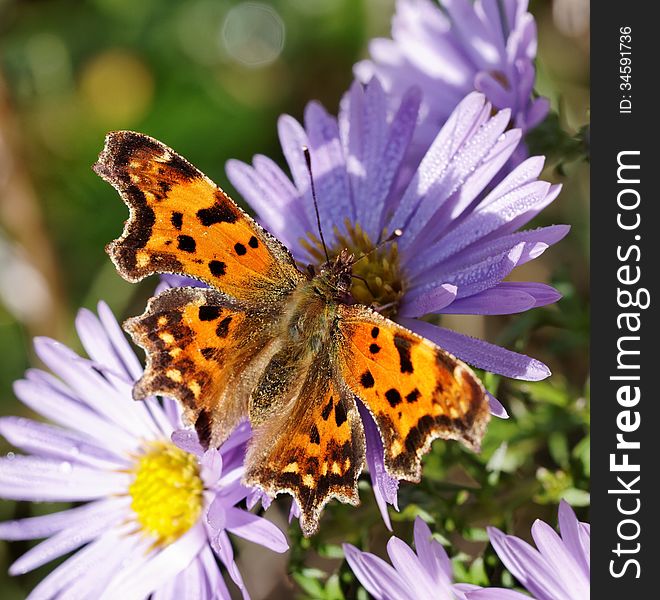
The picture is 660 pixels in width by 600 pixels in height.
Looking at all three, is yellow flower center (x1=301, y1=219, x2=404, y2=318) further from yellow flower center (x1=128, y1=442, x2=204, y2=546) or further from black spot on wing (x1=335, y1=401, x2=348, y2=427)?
yellow flower center (x1=128, y1=442, x2=204, y2=546)

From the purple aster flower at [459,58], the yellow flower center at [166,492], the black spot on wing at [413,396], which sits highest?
the purple aster flower at [459,58]

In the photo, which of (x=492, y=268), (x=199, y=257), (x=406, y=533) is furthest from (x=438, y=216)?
(x=406, y=533)

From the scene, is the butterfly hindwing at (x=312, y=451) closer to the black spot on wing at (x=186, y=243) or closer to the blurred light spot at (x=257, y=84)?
the black spot on wing at (x=186, y=243)

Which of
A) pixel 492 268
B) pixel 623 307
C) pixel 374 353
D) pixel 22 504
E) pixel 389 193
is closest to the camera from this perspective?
pixel 374 353

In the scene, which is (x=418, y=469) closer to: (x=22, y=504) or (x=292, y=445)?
(x=292, y=445)

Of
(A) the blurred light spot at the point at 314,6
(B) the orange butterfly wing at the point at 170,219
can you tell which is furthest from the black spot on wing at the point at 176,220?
(A) the blurred light spot at the point at 314,6

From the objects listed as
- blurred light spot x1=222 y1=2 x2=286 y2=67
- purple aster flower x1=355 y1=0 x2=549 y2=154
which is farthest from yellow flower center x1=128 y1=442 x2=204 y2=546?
blurred light spot x1=222 y1=2 x2=286 y2=67

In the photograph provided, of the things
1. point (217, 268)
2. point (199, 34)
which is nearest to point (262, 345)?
point (217, 268)

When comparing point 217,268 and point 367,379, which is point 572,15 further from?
point 367,379
